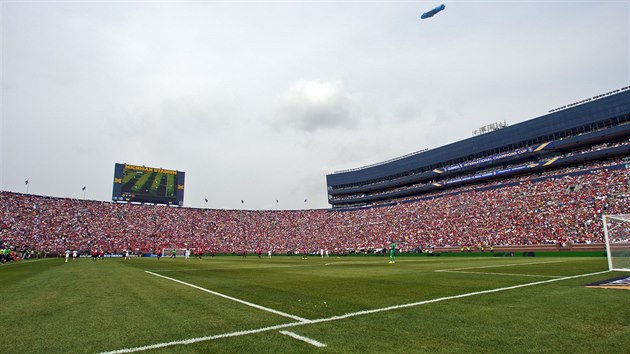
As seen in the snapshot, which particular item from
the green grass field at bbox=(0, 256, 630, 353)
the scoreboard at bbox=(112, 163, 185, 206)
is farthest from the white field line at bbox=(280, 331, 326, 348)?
the scoreboard at bbox=(112, 163, 185, 206)

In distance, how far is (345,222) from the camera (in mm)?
78500

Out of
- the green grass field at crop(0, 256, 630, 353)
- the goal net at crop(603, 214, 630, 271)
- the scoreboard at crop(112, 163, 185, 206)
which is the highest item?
the scoreboard at crop(112, 163, 185, 206)

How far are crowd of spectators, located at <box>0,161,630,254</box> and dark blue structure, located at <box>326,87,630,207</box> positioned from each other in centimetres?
581

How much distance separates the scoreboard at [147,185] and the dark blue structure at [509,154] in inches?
Answer: 1898

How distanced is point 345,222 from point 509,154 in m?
36.4

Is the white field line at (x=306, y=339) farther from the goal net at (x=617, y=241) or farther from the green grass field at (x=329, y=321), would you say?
the goal net at (x=617, y=241)

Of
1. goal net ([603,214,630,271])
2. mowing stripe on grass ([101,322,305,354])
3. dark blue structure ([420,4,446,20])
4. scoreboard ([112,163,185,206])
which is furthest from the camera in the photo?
scoreboard ([112,163,185,206])

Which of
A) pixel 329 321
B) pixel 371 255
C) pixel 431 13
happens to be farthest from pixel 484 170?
pixel 329 321

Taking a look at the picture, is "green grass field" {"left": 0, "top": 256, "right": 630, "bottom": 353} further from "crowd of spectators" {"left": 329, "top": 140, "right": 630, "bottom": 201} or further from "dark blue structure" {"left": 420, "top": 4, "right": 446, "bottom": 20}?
"crowd of spectators" {"left": 329, "top": 140, "right": 630, "bottom": 201}

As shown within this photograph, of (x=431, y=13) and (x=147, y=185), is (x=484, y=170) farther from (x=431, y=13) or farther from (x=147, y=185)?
(x=147, y=185)

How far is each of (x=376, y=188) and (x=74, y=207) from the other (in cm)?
6881

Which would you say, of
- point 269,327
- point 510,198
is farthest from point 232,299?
point 510,198

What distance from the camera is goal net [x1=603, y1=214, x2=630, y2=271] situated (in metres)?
15.6

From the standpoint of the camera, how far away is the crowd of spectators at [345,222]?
42.3 metres
